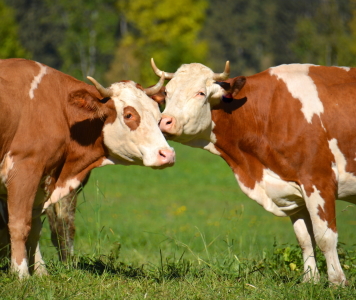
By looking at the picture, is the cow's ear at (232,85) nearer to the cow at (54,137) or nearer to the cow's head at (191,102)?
the cow's head at (191,102)

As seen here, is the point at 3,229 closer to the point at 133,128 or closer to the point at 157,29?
the point at 133,128

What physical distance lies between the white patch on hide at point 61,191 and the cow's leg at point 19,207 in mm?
559

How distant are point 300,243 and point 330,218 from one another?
66cm

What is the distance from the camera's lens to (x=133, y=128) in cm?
627

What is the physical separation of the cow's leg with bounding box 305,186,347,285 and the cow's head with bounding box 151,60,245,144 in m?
1.41

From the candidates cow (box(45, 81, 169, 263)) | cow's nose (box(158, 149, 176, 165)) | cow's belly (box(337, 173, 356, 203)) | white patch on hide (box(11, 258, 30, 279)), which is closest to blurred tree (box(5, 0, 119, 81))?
cow (box(45, 81, 169, 263))

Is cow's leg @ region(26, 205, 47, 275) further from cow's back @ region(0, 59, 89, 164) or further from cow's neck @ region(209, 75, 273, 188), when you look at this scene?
cow's neck @ region(209, 75, 273, 188)

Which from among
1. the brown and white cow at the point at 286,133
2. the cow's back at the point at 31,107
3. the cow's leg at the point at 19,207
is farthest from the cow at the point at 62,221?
the brown and white cow at the point at 286,133

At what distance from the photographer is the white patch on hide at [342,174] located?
6.46m

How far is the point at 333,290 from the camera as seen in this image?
18.4 feet

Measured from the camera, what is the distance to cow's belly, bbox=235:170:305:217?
6.55 metres

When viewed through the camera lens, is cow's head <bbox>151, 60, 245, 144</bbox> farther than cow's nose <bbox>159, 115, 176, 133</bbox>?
Yes

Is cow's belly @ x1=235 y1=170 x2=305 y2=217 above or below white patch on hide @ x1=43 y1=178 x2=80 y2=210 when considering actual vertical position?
below

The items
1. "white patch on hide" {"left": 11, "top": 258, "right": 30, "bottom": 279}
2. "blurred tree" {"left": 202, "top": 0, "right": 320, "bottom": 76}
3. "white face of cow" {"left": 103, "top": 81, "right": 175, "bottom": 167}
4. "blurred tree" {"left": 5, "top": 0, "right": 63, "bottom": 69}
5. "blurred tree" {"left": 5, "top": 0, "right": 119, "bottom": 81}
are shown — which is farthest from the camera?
"blurred tree" {"left": 202, "top": 0, "right": 320, "bottom": 76}
